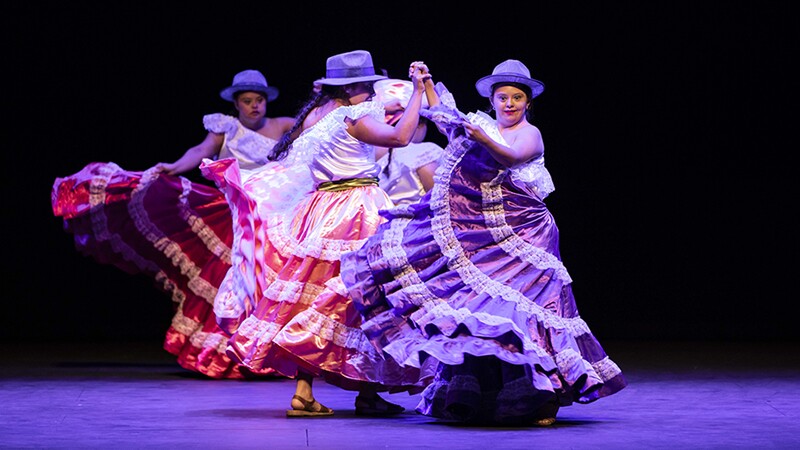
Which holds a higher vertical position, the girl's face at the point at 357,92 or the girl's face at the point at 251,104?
the girl's face at the point at 251,104

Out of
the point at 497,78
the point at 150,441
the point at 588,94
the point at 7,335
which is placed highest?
the point at 588,94

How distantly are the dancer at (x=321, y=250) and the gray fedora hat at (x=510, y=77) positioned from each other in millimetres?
248

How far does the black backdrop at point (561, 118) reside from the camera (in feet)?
24.1

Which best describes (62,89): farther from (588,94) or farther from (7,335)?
(588,94)

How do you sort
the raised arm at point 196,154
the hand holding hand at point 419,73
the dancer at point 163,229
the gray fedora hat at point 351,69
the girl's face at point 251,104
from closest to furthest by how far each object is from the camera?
the hand holding hand at point 419,73
the gray fedora hat at point 351,69
the dancer at point 163,229
the raised arm at point 196,154
the girl's face at point 251,104

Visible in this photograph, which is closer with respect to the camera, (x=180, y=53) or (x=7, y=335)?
(x=180, y=53)

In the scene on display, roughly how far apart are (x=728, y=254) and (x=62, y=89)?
13.1 ft

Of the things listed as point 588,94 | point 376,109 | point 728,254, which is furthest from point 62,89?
point 728,254

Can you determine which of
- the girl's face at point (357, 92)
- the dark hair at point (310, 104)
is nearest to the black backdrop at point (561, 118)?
the dark hair at point (310, 104)

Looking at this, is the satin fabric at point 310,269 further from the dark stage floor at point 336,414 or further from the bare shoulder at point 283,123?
the bare shoulder at point 283,123

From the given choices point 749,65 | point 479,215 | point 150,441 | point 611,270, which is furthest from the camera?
point 611,270

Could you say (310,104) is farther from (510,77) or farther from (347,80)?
(510,77)

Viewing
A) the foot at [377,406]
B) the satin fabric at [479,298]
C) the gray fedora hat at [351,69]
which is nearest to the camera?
the satin fabric at [479,298]

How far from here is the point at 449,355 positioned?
13.0ft
